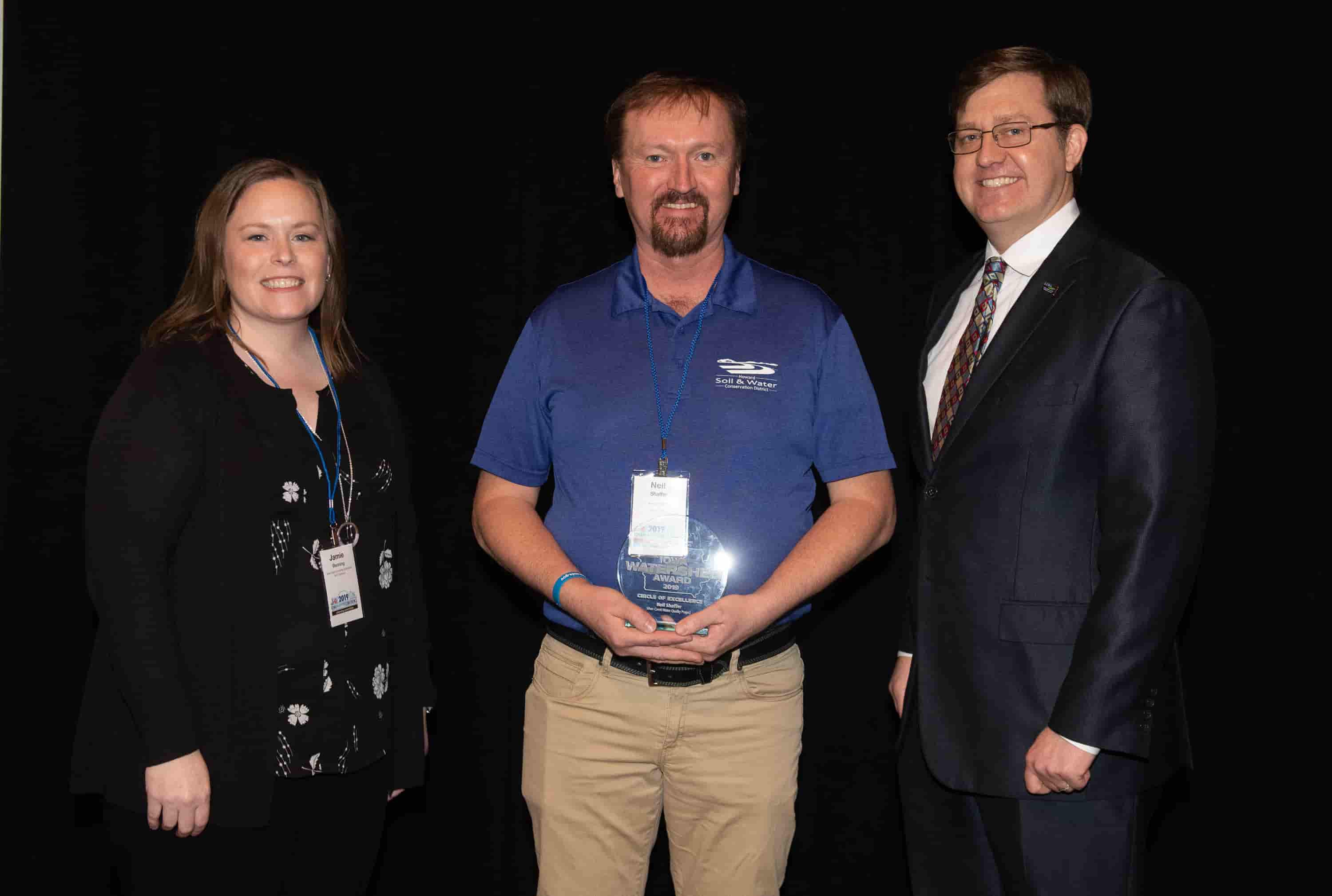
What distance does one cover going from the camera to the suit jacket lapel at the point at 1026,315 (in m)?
1.81

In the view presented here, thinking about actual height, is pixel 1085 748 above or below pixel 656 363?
below

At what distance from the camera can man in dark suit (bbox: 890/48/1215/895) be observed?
5.50 ft

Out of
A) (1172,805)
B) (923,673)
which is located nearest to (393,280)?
(923,673)

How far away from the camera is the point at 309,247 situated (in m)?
1.93

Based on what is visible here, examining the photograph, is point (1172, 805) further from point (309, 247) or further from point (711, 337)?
point (309, 247)

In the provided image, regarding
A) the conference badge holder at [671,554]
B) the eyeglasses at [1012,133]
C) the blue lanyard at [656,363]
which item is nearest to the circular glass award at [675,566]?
the conference badge holder at [671,554]

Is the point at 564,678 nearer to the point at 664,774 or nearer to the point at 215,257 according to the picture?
the point at 664,774

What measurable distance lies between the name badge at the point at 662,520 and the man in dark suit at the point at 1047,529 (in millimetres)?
454

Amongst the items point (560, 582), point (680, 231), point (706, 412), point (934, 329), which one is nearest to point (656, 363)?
point (706, 412)

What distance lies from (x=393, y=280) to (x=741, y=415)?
1264 millimetres

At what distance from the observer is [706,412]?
209 centimetres

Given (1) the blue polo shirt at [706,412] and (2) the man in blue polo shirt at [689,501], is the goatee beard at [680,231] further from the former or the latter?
(1) the blue polo shirt at [706,412]

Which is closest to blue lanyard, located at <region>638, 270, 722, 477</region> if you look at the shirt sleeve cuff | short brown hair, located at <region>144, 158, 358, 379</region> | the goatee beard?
the goatee beard

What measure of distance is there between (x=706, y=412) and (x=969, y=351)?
1.69ft
